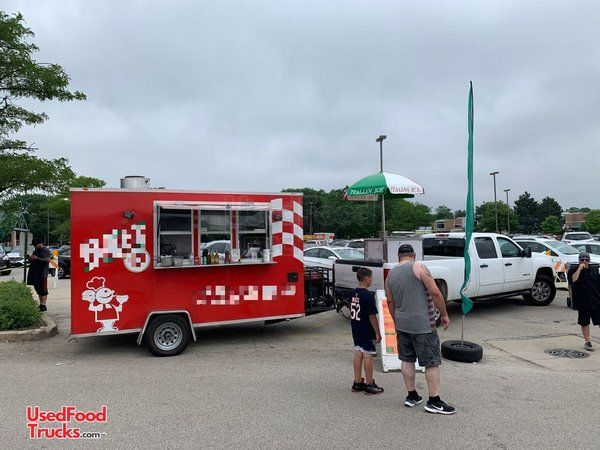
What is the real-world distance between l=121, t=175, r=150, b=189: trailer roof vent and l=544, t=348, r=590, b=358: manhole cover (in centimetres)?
705

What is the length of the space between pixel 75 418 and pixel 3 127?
26.3 ft

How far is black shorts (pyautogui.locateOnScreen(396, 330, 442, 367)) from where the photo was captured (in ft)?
14.9

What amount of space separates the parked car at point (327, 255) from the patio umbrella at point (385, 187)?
5.64 metres

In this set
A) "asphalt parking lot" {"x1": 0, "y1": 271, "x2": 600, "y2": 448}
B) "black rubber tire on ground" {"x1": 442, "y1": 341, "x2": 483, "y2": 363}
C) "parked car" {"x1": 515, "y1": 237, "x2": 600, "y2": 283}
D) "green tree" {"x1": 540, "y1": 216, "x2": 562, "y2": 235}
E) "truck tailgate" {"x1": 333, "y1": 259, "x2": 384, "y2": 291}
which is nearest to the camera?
"asphalt parking lot" {"x1": 0, "y1": 271, "x2": 600, "y2": 448}

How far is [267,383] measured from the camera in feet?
18.2

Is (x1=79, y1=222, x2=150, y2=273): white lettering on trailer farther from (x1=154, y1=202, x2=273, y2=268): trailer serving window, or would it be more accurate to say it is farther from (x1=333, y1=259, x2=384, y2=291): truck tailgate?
(x1=333, y1=259, x2=384, y2=291): truck tailgate

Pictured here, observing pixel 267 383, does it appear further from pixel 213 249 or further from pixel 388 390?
Answer: pixel 213 249

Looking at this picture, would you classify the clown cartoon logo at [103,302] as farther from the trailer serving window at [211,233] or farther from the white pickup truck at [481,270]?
the white pickup truck at [481,270]

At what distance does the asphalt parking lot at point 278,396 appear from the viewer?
4.04 meters

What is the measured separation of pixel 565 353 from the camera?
7.11 m

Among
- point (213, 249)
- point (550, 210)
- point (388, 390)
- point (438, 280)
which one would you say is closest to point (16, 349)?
point (213, 249)

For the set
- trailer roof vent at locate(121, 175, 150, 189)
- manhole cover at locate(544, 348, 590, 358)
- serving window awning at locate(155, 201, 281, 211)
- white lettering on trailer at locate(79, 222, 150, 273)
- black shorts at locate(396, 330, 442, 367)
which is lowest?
manhole cover at locate(544, 348, 590, 358)

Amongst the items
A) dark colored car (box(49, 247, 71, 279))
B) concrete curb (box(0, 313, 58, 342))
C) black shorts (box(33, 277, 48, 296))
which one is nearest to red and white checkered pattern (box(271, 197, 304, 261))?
concrete curb (box(0, 313, 58, 342))

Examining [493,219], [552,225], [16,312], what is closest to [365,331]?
[16,312]
